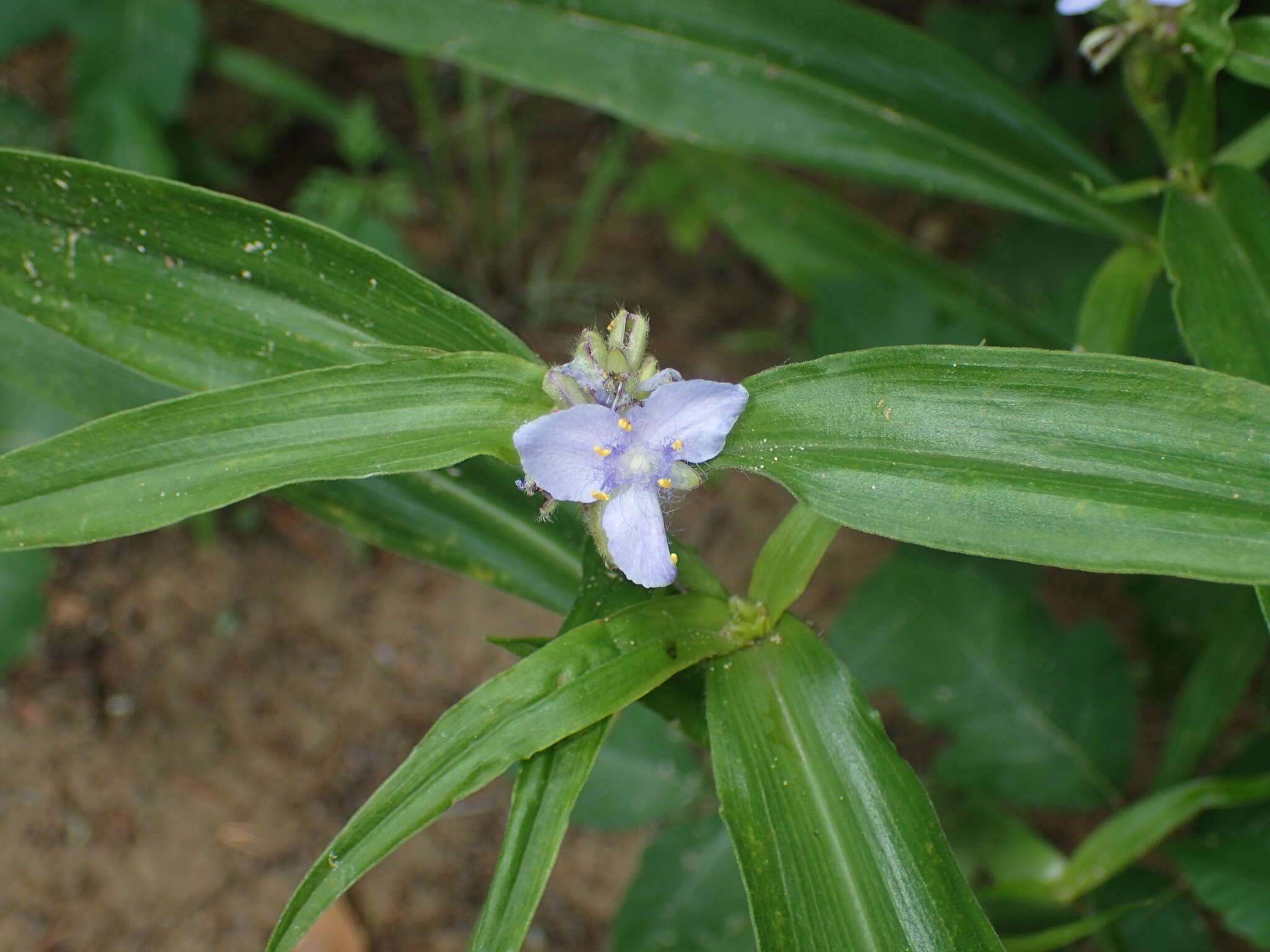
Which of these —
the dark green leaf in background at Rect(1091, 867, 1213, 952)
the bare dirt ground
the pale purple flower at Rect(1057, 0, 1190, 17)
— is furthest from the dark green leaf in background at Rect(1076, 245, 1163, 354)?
the bare dirt ground

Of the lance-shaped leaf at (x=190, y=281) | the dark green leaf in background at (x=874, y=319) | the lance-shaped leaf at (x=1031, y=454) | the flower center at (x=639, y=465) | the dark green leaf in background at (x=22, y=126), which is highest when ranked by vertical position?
the dark green leaf in background at (x=22, y=126)

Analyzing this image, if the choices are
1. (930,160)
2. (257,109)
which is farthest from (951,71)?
(257,109)

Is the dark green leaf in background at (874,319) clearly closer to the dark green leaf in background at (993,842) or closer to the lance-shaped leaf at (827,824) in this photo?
the dark green leaf in background at (993,842)

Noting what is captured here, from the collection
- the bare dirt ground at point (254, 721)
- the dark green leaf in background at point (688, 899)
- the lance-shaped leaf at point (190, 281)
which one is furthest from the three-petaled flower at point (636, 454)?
the bare dirt ground at point (254, 721)

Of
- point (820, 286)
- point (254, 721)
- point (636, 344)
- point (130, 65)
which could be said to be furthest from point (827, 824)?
point (130, 65)

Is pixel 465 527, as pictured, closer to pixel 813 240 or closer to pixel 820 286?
pixel 820 286

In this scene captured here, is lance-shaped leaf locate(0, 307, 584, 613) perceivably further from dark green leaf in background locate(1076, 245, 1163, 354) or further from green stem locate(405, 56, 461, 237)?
green stem locate(405, 56, 461, 237)
